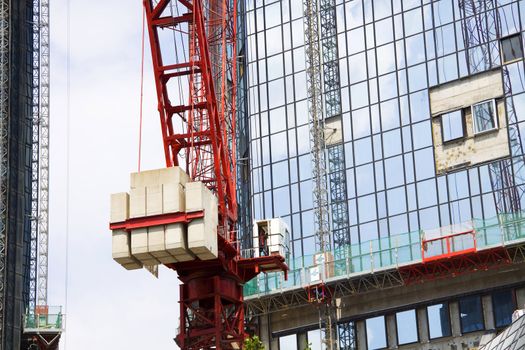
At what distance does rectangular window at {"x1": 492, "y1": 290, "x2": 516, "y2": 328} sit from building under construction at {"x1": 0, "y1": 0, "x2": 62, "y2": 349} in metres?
51.8

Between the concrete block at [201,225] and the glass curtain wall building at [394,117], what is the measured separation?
89.9 feet

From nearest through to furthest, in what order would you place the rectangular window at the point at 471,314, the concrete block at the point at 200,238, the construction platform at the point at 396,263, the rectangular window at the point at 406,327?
the concrete block at the point at 200,238 < the construction platform at the point at 396,263 < the rectangular window at the point at 471,314 < the rectangular window at the point at 406,327

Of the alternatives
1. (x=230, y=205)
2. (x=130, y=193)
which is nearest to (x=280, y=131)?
(x=230, y=205)

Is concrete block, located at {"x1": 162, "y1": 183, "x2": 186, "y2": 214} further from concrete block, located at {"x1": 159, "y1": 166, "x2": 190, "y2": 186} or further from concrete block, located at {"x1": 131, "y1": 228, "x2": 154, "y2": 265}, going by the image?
concrete block, located at {"x1": 131, "y1": 228, "x2": 154, "y2": 265}

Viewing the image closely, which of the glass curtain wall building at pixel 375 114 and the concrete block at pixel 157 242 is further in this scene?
the glass curtain wall building at pixel 375 114

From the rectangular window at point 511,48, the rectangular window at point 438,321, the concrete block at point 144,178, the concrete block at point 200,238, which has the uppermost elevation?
the rectangular window at point 511,48

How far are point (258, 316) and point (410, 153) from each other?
1852 cm

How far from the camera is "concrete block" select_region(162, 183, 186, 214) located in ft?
296

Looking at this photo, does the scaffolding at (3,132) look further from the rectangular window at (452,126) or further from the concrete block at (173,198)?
the concrete block at (173,198)

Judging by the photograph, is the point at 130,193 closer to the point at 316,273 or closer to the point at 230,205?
the point at 230,205

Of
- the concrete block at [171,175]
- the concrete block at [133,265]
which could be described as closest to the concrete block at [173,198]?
the concrete block at [171,175]

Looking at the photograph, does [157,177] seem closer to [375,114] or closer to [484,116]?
[484,116]

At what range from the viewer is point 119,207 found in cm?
9119

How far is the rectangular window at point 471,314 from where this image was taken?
109438 mm
